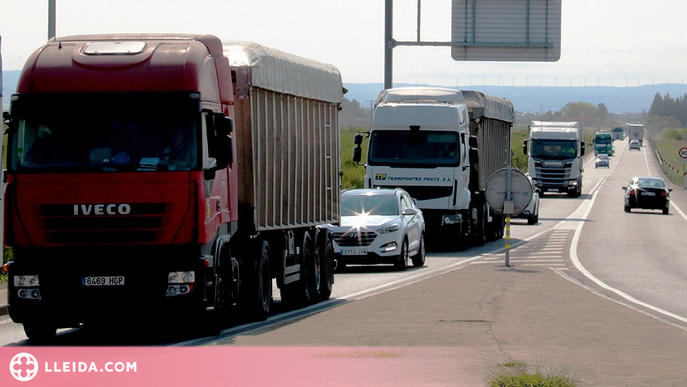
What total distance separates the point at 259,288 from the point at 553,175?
52792 mm

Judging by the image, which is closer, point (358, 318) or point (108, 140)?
point (108, 140)

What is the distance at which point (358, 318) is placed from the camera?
13.6 metres

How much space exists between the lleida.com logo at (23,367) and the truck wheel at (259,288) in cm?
345

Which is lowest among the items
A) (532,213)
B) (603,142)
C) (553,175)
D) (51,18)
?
(603,142)

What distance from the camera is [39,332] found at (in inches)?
457

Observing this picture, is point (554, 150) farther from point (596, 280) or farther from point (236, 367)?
point (236, 367)

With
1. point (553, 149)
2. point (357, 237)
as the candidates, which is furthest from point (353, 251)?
point (553, 149)

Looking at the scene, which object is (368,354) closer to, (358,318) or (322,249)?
(358,318)

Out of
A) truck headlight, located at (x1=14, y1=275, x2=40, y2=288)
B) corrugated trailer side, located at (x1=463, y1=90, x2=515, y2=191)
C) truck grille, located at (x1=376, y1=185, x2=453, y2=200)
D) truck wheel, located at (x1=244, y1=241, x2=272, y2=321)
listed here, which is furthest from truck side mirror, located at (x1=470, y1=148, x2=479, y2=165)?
truck headlight, located at (x1=14, y1=275, x2=40, y2=288)

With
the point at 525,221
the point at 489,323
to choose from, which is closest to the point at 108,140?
the point at 489,323

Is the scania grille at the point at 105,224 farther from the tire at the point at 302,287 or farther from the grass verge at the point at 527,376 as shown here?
the tire at the point at 302,287

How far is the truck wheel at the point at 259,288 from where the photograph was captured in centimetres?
1348

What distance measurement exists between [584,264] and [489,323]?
1488 cm

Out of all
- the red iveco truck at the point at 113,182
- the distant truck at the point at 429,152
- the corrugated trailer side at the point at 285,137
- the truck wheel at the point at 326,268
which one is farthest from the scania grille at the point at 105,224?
the distant truck at the point at 429,152
